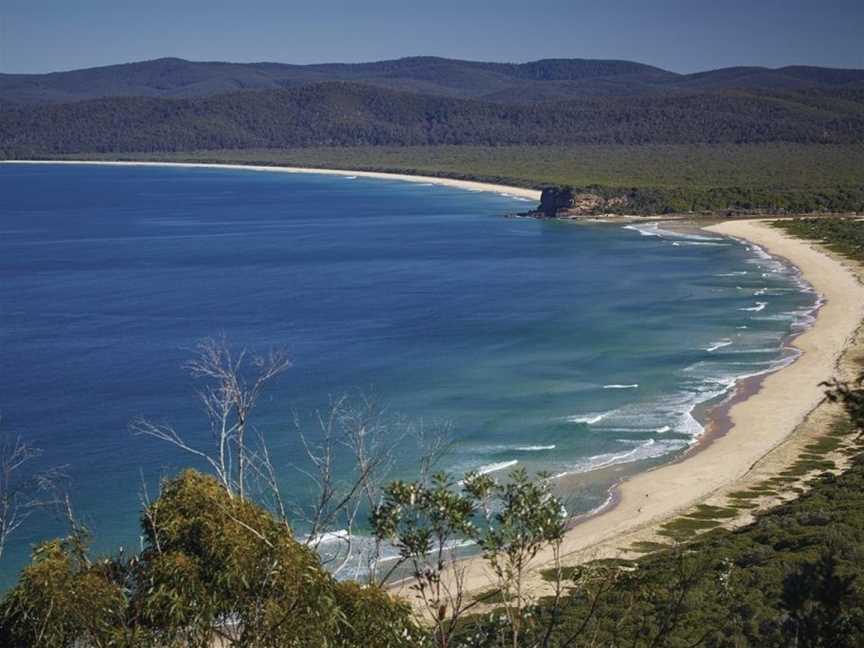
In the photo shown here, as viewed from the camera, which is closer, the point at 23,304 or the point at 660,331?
the point at 660,331

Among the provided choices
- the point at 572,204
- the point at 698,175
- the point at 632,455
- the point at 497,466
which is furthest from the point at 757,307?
the point at 698,175

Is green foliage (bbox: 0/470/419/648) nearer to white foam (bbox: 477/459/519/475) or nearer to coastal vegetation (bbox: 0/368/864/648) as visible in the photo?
coastal vegetation (bbox: 0/368/864/648)

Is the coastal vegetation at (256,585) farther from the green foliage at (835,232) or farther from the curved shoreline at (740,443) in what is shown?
the green foliage at (835,232)

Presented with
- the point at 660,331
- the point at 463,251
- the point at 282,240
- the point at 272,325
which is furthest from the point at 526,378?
the point at 282,240

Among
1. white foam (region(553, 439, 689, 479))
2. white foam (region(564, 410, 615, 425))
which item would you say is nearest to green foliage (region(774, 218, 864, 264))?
white foam (region(564, 410, 615, 425))

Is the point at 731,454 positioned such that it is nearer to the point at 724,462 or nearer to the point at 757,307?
the point at 724,462

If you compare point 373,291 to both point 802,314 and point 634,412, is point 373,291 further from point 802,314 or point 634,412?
point 634,412
